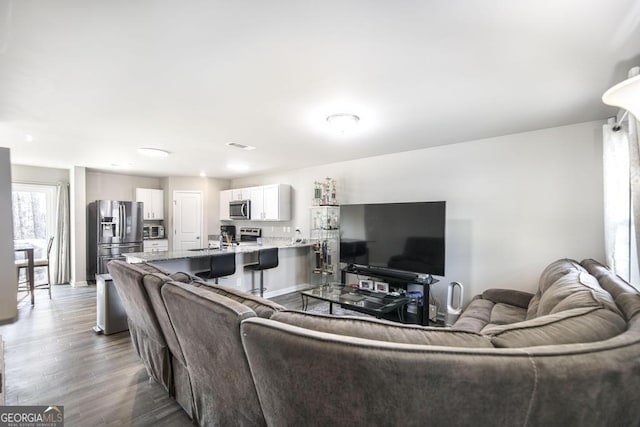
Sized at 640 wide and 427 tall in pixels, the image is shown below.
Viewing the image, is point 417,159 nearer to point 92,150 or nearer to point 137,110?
point 137,110

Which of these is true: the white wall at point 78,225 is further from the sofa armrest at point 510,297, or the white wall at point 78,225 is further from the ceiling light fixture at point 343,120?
the sofa armrest at point 510,297

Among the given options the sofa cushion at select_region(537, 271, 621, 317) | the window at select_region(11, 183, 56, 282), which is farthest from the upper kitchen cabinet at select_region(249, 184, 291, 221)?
the sofa cushion at select_region(537, 271, 621, 317)

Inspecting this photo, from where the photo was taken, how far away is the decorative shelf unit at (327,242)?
5.22 metres

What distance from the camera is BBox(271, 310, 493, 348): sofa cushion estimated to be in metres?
1.00

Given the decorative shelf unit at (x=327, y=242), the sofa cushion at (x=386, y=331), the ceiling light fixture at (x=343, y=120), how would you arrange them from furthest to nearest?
the decorative shelf unit at (x=327, y=242) → the ceiling light fixture at (x=343, y=120) → the sofa cushion at (x=386, y=331)

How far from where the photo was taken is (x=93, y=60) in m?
1.83

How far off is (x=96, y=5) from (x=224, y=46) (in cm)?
59

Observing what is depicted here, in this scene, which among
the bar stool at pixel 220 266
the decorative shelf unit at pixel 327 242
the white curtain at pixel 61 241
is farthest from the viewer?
the white curtain at pixel 61 241

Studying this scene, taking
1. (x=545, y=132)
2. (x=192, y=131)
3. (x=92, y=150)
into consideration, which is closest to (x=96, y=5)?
(x=192, y=131)

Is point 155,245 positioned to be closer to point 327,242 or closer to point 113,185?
point 113,185

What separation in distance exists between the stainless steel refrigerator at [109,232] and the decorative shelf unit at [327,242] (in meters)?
4.01

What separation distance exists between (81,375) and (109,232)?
4.28 meters

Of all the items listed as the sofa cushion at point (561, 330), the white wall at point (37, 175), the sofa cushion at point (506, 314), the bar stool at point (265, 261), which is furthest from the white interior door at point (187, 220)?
the sofa cushion at point (561, 330)

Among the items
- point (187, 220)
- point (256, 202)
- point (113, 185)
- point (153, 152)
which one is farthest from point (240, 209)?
point (113, 185)
